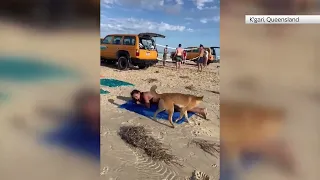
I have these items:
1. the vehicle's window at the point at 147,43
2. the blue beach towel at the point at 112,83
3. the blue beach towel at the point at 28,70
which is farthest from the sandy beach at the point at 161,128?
the blue beach towel at the point at 28,70

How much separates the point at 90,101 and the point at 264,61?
4.52 feet

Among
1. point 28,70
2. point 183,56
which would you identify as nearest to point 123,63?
point 183,56

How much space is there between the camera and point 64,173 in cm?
254

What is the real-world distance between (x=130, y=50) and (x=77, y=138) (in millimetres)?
811

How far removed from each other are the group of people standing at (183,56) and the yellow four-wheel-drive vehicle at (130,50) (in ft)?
0.31

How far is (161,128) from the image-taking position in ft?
8.35

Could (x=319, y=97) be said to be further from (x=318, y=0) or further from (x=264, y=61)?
(x=318, y=0)

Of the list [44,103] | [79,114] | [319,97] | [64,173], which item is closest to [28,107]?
[44,103]

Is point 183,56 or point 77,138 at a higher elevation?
point 183,56

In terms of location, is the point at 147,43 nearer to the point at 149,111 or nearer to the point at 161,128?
the point at 149,111

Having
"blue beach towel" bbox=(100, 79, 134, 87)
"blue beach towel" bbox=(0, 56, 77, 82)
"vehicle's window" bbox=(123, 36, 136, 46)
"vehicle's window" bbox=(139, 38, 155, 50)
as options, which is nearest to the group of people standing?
"vehicle's window" bbox=(139, 38, 155, 50)

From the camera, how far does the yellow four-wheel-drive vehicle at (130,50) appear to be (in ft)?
8.36

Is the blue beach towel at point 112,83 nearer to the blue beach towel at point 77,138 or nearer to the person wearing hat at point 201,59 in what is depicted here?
the blue beach towel at point 77,138

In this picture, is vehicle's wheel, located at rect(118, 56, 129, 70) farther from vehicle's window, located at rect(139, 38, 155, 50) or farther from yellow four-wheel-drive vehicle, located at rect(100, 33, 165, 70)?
vehicle's window, located at rect(139, 38, 155, 50)
